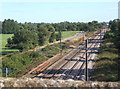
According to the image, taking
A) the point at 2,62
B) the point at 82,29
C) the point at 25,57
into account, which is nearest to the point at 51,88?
the point at 2,62

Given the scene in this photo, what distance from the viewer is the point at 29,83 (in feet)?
15.6

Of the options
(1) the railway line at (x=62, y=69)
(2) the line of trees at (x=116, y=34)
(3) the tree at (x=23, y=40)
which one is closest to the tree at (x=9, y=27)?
(3) the tree at (x=23, y=40)

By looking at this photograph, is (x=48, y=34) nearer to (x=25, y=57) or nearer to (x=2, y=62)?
(x=25, y=57)

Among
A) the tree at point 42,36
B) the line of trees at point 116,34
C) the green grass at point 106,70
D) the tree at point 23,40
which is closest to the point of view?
the green grass at point 106,70

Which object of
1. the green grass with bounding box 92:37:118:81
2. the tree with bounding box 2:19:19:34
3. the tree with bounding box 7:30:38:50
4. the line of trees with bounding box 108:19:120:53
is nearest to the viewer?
the green grass with bounding box 92:37:118:81

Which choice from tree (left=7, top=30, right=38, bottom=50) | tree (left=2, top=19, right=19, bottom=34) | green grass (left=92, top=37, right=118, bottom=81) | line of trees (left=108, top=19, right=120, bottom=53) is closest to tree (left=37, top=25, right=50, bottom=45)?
tree (left=7, top=30, right=38, bottom=50)

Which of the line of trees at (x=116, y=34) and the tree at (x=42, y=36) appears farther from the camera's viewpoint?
the tree at (x=42, y=36)

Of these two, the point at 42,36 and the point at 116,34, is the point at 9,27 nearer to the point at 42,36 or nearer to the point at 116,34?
the point at 42,36

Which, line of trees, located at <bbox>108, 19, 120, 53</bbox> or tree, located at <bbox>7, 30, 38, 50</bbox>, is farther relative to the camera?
tree, located at <bbox>7, 30, 38, 50</bbox>

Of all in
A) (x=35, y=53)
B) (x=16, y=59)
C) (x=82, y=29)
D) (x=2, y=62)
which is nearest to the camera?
(x=2, y=62)

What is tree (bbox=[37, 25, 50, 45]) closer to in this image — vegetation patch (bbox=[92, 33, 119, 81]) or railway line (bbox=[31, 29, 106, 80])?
railway line (bbox=[31, 29, 106, 80])

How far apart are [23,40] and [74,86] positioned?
30.1 m

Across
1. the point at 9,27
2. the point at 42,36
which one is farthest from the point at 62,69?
the point at 9,27

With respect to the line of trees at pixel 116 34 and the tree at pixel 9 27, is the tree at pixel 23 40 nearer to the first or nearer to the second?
the line of trees at pixel 116 34
